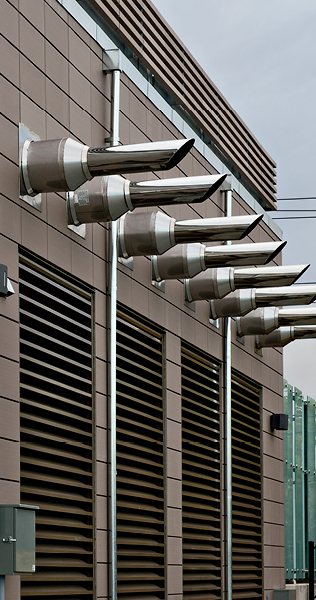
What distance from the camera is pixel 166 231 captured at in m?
8.00

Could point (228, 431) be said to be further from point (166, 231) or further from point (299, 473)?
point (299, 473)

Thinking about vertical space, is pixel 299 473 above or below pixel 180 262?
below

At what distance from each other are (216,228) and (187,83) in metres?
3.44

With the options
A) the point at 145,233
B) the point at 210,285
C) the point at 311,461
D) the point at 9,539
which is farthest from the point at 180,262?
the point at 311,461

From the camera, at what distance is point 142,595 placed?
8.54m

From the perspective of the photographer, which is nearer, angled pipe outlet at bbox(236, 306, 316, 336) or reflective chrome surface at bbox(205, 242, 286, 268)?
reflective chrome surface at bbox(205, 242, 286, 268)

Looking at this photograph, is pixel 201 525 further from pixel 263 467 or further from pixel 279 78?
pixel 279 78

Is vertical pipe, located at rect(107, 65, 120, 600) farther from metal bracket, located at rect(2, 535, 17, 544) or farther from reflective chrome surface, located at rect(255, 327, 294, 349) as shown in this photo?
reflective chrome surface, located at rect(255, 327, 294, 349)

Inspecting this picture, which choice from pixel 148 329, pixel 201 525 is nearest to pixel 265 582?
pixel 201 525

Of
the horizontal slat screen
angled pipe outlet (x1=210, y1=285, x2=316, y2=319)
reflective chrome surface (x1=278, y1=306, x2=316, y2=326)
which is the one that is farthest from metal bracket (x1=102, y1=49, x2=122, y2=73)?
reflective chrome surface (x1=278, y1=306, x2=316, y2=326)

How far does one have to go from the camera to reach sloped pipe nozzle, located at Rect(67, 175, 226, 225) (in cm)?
704

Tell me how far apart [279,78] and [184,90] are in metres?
18.4

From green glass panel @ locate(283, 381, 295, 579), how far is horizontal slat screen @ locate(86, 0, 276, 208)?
4748mm

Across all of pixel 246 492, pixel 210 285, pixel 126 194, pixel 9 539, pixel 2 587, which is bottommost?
pixel 2 587
